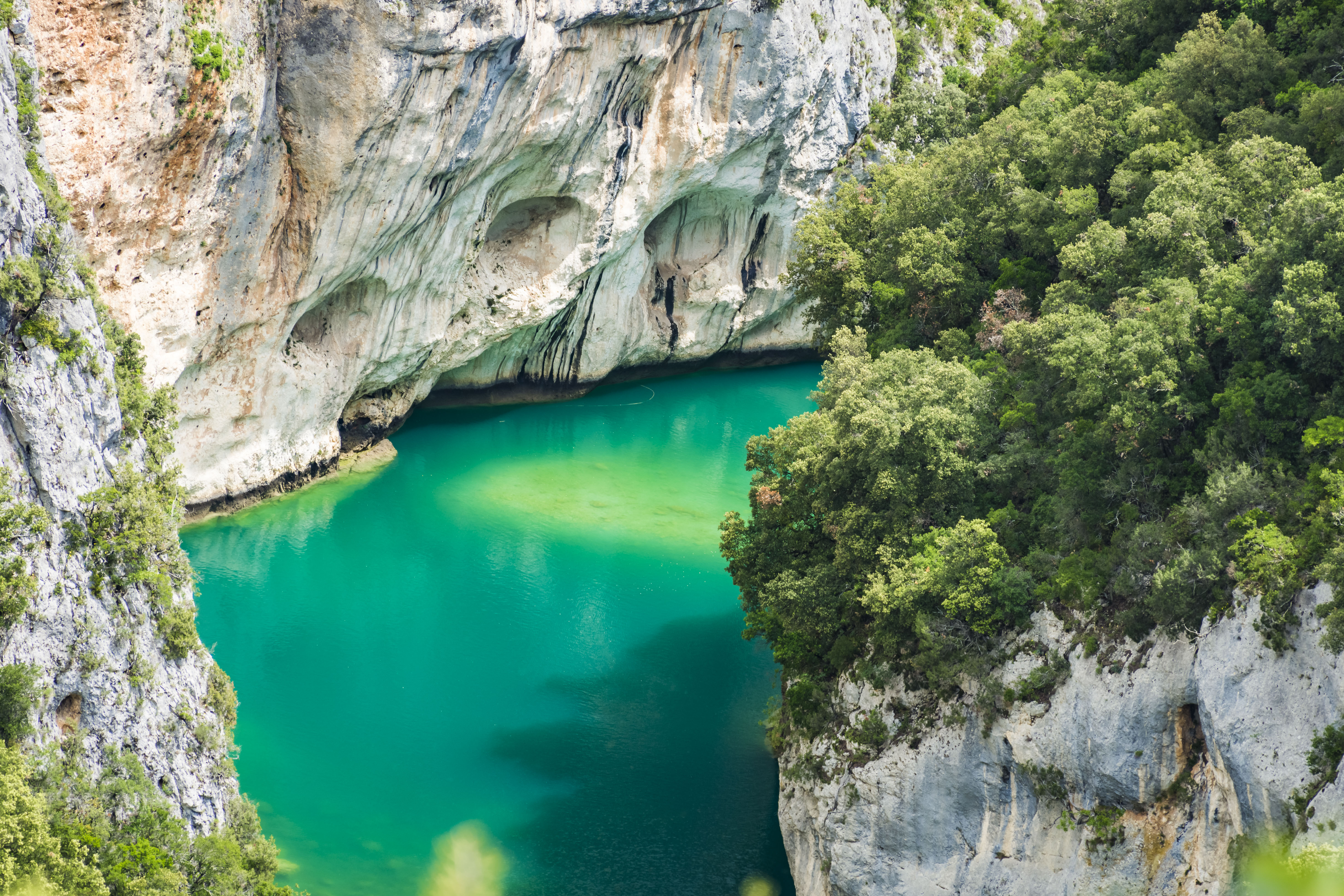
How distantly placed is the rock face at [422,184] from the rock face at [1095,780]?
715 inches

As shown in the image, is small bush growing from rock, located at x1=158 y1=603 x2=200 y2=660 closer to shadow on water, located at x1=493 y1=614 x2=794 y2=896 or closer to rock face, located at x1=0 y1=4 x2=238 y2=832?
rock face, located at x1=0 y1=4 x2=238 y2=832

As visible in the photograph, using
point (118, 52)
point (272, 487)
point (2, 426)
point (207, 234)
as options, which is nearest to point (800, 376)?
point (272, 487)

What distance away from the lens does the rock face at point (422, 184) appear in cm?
2384

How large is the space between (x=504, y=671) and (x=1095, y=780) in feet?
47.6

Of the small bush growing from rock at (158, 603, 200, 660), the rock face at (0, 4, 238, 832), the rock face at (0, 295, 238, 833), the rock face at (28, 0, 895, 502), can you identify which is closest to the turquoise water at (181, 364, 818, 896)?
the rock face at (0, 295, 238, 833)

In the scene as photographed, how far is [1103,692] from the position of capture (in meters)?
14.6

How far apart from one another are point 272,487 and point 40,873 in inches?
871

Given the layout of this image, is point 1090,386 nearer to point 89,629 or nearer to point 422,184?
point 89,629

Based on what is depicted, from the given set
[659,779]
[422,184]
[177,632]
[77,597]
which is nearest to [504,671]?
[659,779]

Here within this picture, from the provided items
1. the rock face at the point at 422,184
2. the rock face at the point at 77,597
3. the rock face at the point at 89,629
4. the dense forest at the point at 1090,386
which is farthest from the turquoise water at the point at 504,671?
the rock face at the point at 422,184

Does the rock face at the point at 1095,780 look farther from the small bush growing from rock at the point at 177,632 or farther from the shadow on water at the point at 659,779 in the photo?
the small bush growing from rock at the point at 177,632

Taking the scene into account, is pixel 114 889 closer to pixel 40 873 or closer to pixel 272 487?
pixel 40 873

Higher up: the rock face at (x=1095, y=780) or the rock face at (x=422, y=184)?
the rock face at (x=422, y=184)

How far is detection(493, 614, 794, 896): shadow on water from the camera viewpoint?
1975 centimetres
